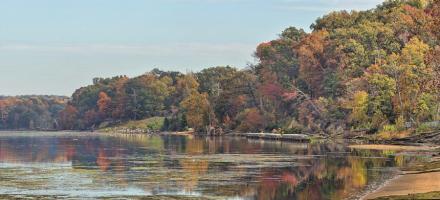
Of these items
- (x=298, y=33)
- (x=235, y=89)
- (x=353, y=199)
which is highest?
(x=298, y=33)

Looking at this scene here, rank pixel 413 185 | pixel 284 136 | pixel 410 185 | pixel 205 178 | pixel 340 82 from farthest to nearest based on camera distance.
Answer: pixel 284 136
pixel 340 82
pixel 205 178
pixel 410 185
pixel 413 185

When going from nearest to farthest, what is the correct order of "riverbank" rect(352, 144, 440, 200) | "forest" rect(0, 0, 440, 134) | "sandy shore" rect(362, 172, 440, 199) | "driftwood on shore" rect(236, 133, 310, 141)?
"riverbank" rect(352, 144, 440, 200), "sandy shore" rect(362, 172, 440, 199), "forest" rect(0, 0, 440, 134), "driftwood on shore" rect(236, 133, 310, 141)

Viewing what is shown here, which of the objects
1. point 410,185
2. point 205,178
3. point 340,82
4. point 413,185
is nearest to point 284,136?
point 340,82

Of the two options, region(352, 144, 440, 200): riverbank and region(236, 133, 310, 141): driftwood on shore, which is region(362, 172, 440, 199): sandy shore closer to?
region(352, 144, 440, 200): riverbank

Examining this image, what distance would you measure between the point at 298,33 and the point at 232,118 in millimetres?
28866

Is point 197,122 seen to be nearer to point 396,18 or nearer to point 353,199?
point 396,18

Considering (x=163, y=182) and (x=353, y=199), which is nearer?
(x=353, y=199)

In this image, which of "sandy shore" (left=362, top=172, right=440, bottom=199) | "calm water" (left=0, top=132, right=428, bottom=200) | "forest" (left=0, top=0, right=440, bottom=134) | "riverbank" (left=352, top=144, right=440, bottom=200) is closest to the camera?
"riverbank" (left=352, top=144, right=440, bottom=200)

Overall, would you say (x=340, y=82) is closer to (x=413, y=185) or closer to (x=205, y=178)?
(x=205, y=178)

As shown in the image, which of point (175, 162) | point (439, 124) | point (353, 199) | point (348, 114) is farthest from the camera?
point (348, 114)

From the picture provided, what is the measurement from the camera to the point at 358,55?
12019 cm

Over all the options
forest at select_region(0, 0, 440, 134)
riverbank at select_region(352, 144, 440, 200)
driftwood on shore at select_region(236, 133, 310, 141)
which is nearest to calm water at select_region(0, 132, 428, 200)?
riverbank at select_region(352, 144, 440, 200)

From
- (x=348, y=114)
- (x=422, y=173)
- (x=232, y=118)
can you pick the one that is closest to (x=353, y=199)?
(x=422, y=173)

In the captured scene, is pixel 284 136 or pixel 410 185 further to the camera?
pixel 284 136
